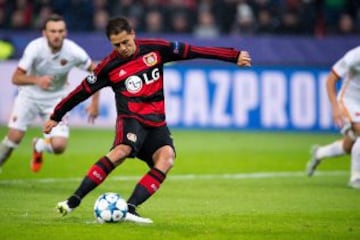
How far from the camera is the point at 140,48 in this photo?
31.9 ft

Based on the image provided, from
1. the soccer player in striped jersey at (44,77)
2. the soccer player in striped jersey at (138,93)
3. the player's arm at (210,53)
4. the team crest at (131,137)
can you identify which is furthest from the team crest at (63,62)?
the team crest at (131,137)

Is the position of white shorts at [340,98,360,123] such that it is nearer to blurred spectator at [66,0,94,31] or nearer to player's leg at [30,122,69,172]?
player's leg at [30,122,69,172]

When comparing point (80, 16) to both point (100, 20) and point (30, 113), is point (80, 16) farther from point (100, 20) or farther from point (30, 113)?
point (30, 113)

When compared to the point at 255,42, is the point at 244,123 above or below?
below

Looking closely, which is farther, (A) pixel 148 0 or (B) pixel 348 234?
(A) pixel 148 0

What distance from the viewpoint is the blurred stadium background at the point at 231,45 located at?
70.0 ft

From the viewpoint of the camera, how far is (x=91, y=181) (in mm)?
9164

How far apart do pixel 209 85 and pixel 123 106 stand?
38.8 ft

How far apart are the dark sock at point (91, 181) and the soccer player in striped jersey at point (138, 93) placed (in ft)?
0.15

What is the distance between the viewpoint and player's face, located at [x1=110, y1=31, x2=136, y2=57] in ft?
30.7

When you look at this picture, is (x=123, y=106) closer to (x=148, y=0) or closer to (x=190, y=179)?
(x=190, y=179)

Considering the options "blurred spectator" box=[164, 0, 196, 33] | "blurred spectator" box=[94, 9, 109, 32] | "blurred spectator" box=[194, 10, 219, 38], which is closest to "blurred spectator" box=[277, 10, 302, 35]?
"blurred spectator" box=[194, 10, 219, 38]

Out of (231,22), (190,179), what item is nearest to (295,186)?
(190,179)

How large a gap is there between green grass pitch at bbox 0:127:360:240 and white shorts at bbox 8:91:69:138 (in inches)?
28.9
